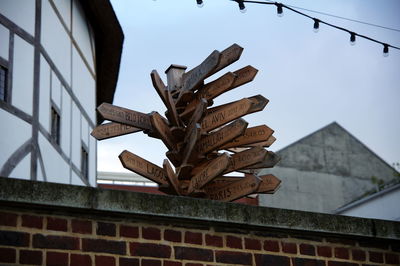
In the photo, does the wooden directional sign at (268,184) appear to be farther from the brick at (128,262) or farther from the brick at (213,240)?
the brick at (128,262)

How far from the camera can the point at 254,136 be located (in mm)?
6488

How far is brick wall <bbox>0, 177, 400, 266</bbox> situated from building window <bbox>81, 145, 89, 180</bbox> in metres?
8.09

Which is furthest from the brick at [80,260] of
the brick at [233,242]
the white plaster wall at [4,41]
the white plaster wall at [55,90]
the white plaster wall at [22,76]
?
the white plaster wall at [55,90]

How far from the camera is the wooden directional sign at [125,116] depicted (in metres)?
5.98

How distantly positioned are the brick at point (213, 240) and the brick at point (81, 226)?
73cm

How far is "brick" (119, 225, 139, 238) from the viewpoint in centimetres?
423

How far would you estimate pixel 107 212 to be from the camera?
4168 millimetres

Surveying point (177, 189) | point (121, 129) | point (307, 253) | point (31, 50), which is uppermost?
point (31, 50)

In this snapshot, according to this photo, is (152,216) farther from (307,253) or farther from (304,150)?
(304,150)

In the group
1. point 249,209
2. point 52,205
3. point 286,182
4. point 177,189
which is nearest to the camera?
point 52,205

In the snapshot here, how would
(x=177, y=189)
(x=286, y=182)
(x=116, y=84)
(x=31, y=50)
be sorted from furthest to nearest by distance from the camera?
(x=286, y=182)
(x=116, y=84)
(x=31, y=50)
(x=177, y=189)

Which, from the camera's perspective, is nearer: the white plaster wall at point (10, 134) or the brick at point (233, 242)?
the brick at point (233, 242)

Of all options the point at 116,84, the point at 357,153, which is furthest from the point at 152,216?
the point at 357,153

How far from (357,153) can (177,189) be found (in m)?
20.2
